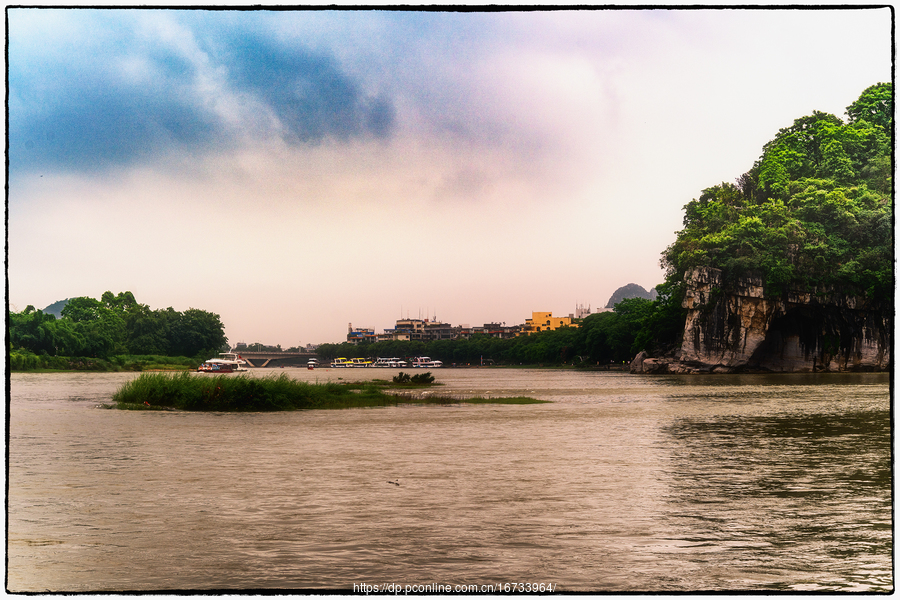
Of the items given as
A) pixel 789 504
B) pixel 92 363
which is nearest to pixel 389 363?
pixel 92 363

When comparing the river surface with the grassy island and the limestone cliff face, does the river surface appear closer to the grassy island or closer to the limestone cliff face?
the grassy island

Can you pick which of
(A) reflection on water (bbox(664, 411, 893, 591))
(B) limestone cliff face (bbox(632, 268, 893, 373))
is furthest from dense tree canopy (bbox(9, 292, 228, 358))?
(A) reflection on water (bbox(664, 411, 893, 591))

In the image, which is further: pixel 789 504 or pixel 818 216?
pixel 818 216

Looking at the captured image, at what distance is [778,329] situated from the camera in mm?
83188

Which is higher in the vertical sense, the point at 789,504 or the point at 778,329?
the point at 778,329

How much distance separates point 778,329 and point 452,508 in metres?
79.4

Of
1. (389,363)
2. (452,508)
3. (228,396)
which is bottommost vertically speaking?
(389,363)

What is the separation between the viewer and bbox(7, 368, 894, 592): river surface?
8641 mm

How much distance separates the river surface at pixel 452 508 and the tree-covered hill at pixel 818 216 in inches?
2197

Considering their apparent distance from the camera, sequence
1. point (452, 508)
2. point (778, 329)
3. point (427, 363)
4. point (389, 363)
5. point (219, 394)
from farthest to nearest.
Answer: point (389, 363) → point (427, 363) → point (778, 329) → point (219, 394) → point (452, 508)

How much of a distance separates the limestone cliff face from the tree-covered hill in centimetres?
168

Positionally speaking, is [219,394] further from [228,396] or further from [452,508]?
[452,508]

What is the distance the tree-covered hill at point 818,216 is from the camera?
74.9 m

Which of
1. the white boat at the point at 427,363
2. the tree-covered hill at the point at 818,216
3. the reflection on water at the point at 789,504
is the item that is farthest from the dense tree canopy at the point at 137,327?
the reflection on water at the point at 789,504
